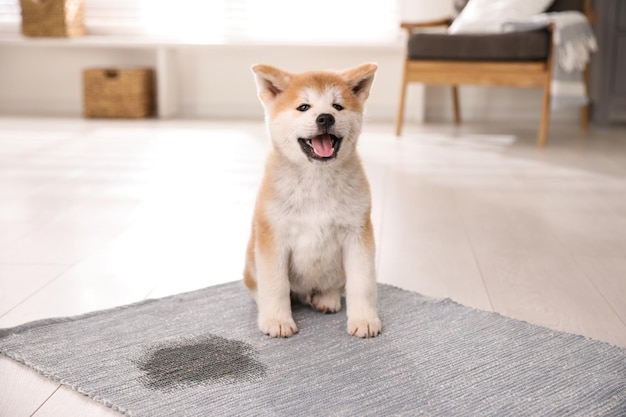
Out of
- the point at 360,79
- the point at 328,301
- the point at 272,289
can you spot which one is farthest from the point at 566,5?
the point at 272,289

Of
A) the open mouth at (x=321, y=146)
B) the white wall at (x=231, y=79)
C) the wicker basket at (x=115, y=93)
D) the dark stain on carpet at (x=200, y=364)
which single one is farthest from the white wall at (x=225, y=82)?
the dark stain on carpet at (x=200, y=364)

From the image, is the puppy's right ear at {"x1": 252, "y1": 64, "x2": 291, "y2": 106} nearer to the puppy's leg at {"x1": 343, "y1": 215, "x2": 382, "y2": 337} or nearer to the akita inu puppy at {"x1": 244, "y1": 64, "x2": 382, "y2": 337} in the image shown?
the akita inu puppy at {"x1": 244, "y1": 64, "x2": 382, "y2": 337}

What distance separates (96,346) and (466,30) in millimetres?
3240

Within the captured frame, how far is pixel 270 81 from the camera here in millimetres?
1476

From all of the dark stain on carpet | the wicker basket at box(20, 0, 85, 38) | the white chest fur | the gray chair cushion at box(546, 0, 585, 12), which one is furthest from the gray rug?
the wicker basket at box(20, 0, 85, 38)

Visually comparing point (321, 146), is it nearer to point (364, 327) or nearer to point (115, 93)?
point (364, 327)

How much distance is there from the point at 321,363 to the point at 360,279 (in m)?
0.21

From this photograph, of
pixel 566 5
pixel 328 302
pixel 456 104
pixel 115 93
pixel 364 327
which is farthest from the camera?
pixel 115 93

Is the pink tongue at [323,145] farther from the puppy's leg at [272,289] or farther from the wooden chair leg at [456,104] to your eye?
the wooden chair leg at [456,104]

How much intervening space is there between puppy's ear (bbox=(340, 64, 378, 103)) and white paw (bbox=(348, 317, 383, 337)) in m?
0.44

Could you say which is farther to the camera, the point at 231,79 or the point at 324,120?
the point at 231,79

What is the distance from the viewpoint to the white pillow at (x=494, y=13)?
13.3ft

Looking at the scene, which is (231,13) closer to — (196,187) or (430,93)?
(430,93)

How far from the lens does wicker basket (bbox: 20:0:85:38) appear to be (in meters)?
4.77
